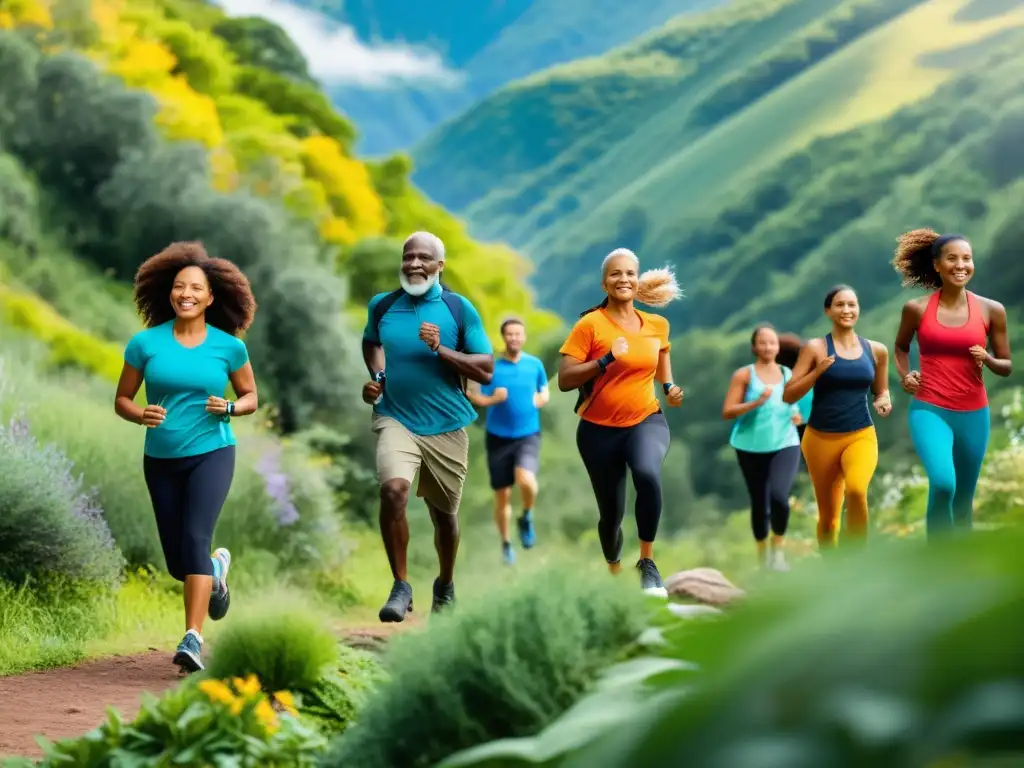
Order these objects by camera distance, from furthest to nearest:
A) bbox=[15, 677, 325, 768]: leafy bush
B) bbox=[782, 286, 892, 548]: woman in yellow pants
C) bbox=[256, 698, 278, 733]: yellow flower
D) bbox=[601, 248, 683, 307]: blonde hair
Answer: bbox=[782, 286, 892, 548]: woman in yellow pants
bbox=[601, 248, 683, 307]: blonde hair
bbox=[256, 698, 278, 733]: yellow flower
bbox=[15, 677, 325, 768]: leafy bush

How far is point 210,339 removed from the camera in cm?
805

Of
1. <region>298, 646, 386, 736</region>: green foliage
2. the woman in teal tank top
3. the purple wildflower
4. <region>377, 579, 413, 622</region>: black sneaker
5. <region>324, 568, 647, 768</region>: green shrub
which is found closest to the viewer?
<region>324, 568, 647, 768</region>: green shrub

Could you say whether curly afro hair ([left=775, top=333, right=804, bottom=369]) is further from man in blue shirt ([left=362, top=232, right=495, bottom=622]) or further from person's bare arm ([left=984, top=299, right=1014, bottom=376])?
man in blue shirt ([left=362, top=232, right=495, bottom=622])

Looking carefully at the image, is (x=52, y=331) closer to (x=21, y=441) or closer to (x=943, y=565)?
(x=21, y=441)

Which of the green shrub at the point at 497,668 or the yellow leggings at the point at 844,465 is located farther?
the yellow leggings at the point at 844,465

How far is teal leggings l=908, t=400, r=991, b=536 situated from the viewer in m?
9.17

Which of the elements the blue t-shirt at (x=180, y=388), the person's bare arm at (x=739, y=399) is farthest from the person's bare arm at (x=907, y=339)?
the blue t-shirt at (x=180, y=388)

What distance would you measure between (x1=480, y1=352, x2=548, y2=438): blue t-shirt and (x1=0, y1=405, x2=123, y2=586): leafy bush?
4105mm

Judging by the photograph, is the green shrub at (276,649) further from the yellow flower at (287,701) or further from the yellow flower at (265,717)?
the yellow flower at (265,717)

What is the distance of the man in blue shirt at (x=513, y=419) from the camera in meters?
13.3

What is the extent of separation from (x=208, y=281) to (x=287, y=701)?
326cm

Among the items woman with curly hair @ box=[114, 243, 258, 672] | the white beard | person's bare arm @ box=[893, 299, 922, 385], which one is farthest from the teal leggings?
woman with curly hair @ box=[114, 243, 258, 672]

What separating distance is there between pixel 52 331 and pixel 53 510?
9.57 meters

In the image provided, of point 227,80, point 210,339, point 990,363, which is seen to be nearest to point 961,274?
point 990,363
